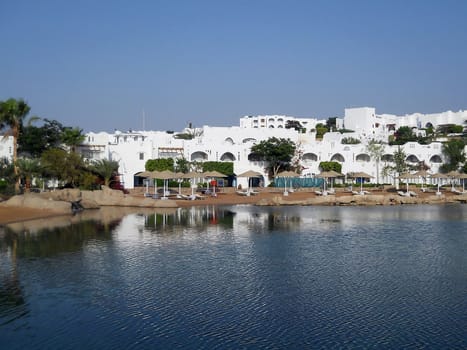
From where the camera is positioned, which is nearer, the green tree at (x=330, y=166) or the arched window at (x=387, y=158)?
the green tree at (x=330, y=166)

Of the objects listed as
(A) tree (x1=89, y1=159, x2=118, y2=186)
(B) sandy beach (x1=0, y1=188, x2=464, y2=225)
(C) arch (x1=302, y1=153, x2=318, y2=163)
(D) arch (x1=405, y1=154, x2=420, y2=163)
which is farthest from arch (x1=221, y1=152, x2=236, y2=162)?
(D) arch (x1=405, y1=154, x2=420, y2=163)

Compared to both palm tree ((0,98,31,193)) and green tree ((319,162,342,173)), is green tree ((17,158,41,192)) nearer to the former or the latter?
palm tree ((0,98,31,193))

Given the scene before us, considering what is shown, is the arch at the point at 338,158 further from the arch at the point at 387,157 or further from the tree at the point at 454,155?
the tree at the point at 454,155

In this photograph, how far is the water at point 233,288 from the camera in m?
11.6

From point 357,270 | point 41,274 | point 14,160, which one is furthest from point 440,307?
point 14,160

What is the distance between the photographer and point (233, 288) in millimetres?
15312

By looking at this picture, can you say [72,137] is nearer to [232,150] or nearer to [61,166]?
[61,166]

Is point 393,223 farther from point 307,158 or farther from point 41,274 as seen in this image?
point 307,158

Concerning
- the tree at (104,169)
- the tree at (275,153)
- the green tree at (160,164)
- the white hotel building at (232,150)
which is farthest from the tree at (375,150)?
the tree at (104,169)

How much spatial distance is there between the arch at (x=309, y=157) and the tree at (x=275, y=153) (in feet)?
8.49

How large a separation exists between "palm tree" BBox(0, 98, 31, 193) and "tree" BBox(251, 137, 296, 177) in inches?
890

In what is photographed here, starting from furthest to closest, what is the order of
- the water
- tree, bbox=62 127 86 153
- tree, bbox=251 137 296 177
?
tree, bbox=251 137 296 177 → tree, bbox=62 127 86 153 → the water

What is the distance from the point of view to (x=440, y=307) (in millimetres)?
13500

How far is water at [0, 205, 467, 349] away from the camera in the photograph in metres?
11.6
